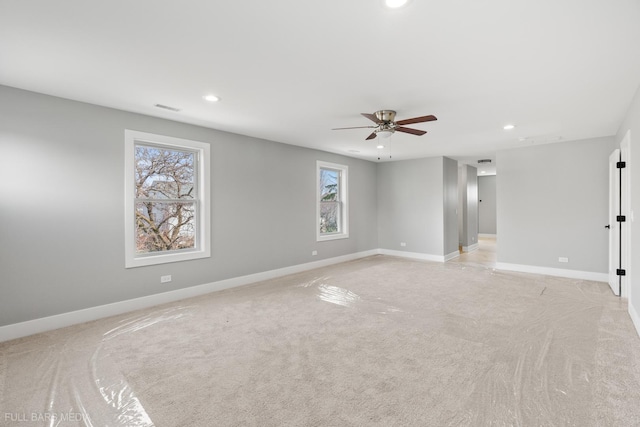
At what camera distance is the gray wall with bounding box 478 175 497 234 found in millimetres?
11711

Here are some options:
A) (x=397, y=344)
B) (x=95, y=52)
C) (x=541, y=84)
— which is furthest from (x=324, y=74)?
(x=397, y=344)

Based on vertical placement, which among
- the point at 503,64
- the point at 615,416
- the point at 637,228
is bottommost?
the point at 615,416

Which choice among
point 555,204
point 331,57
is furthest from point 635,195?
point 331,57

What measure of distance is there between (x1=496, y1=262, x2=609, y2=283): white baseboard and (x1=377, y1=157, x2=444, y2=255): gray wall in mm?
1359

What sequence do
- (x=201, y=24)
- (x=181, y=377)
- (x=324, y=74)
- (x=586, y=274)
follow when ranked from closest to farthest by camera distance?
1. (x=201, y=24)
2. (x=181, y=377)
3. (x=324, y=74)
4. (x=586, y=274)

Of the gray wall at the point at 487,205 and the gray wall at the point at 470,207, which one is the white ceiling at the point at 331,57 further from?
the gray wall at the point at 487,205

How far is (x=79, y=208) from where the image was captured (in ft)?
11.1

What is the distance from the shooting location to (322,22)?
6.39 ft

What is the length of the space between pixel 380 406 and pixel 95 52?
10.9ft

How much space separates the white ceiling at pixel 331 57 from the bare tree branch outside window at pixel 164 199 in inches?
23.8

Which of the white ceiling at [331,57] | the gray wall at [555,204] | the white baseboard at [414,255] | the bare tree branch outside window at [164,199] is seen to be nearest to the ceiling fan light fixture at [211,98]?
the white ceiling at [331,57]

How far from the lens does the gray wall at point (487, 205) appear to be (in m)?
11.7

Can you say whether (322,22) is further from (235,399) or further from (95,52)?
(235,399)

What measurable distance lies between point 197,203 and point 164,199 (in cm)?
47
